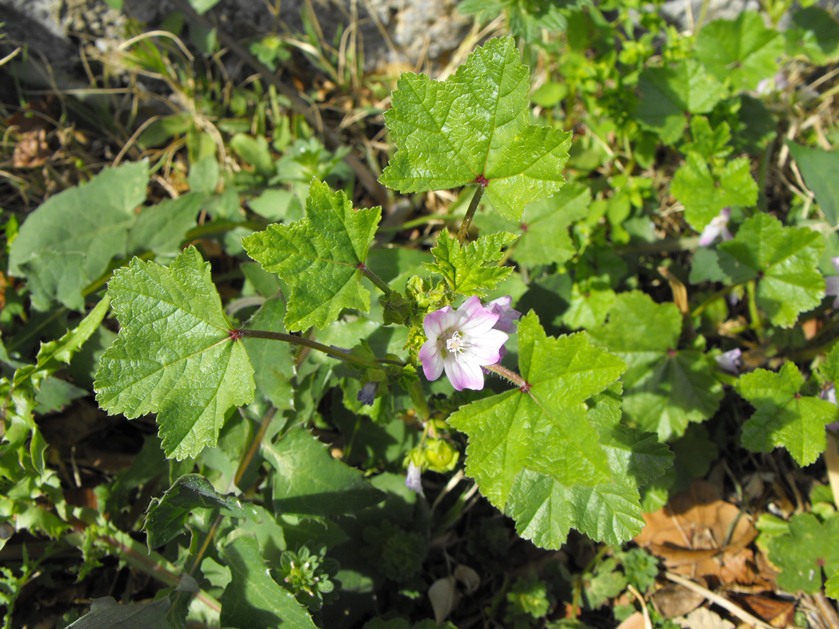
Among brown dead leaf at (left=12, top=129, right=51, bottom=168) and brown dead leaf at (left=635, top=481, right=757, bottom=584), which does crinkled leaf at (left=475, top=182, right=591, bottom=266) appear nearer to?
brown dead leaf at (left=635, top=481, right=757, bottom=584)

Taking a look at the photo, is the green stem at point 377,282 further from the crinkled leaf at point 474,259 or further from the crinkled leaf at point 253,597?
the crinkled leaf at point 253,597

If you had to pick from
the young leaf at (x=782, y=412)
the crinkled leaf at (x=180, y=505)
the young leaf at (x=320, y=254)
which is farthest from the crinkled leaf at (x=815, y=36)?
the crinkled leaf at (x=180, y=505)

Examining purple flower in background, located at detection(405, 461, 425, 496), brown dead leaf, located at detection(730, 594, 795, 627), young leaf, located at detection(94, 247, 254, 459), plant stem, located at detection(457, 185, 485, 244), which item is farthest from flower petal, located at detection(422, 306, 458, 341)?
brown dead leaf, located at detection(730, 594, 795, 627)

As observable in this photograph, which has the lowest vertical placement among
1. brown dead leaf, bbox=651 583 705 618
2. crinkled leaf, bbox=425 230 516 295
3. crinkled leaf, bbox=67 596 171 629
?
brown dead leaf, bbox=651 583 705 618

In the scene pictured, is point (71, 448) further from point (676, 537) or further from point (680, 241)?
point (680, 241)

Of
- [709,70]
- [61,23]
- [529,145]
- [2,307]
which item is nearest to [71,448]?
[2,307]

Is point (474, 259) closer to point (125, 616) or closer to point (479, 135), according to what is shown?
point (479, 135)

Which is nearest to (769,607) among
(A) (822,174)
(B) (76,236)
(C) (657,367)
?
(C) (657,367)
